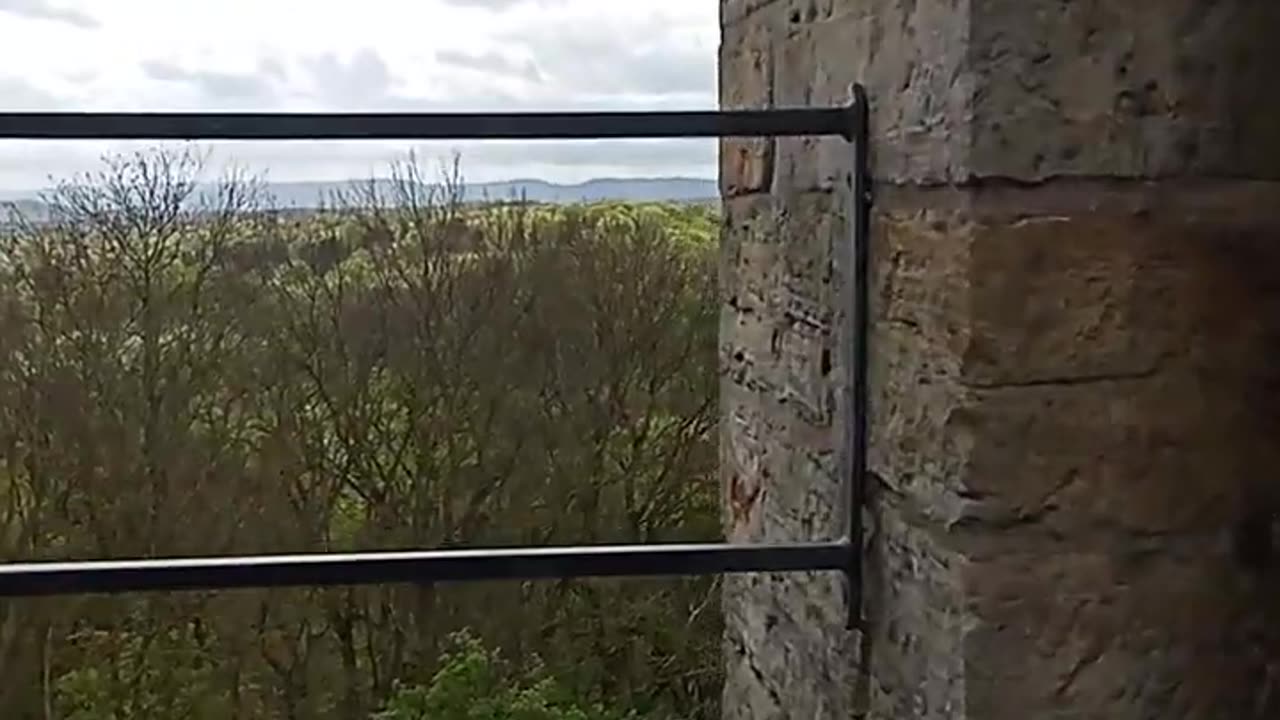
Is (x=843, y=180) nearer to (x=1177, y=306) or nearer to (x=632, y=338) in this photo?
→ (x=1177, y=306)

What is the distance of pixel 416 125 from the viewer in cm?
92

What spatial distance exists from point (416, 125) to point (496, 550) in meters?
0.28

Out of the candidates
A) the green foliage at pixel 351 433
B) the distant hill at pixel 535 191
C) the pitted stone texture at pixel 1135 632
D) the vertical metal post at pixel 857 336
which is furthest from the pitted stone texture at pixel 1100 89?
the green foliage at pixel 351 433

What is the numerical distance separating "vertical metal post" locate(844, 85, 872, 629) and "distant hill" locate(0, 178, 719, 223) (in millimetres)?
1662

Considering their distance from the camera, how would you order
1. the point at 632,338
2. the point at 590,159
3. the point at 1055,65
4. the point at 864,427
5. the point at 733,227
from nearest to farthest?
the point at 1055,65
the point at 864,427
the point at 733,227
the point at 590,159
the point at 632,338

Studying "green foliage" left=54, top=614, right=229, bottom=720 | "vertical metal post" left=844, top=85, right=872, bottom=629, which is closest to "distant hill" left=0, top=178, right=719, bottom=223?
"green foliage" left=54, top=614, right=229, bottom=720


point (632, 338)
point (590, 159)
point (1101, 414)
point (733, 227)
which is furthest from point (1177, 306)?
point (632, 338)

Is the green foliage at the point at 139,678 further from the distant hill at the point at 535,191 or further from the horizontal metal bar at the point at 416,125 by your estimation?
the horizontal metal bar at the point at 416,125

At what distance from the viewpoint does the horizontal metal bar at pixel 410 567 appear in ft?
2.95

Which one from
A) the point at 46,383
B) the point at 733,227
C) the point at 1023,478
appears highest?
the point at 733,227

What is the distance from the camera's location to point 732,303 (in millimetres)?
1385

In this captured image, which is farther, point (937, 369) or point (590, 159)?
point (590, 159)

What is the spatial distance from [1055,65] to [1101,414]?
193 mm

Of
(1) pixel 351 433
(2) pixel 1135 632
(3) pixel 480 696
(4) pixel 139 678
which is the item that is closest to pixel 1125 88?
(2) pixel 1135 632
